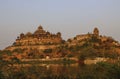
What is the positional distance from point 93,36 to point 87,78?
33.2m

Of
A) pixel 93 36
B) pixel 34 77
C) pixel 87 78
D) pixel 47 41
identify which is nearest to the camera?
pixel 87 78

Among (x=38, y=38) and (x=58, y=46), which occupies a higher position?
(x=38, y=38)

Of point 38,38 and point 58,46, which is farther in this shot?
point 38,38

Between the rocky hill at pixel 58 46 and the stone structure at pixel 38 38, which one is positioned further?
the stone structure at pixel 38 38

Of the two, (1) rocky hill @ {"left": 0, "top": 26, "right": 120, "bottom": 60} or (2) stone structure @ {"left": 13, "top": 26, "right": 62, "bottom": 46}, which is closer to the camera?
(1) rocky hill @ {"left": 0, "top": 26, "right": 120, "bottom": 60}

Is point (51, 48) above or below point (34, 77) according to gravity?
above

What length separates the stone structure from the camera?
73938mm

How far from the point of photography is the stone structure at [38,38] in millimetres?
73938

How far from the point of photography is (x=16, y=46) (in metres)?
73.2

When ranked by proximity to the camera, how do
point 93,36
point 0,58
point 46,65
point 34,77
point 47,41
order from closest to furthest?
point 34,77
point 46,65
point 0,58
point 93,36
point 47,41

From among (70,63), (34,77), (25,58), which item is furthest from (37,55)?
(34,77)

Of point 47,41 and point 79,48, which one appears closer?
point 79,48

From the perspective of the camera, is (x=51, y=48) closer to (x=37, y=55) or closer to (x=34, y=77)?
(x=37, y=55)

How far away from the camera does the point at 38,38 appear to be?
74938 mm
